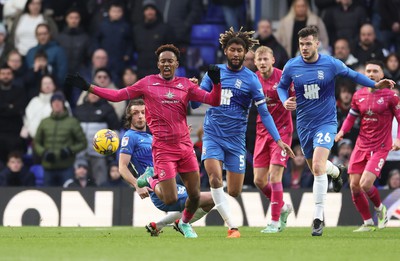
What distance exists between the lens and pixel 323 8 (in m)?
23.0

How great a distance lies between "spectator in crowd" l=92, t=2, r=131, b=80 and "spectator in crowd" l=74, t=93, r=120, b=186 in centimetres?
149

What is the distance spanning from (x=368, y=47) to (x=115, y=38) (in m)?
4.92

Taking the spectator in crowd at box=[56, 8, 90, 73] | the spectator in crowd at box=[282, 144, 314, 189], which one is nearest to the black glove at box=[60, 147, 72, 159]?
the spectator in crowd at box=[56, 8, 90, 73]

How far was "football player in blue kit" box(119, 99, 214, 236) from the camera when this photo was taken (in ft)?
49.5

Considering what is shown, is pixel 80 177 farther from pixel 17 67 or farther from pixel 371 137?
pixel 371 137

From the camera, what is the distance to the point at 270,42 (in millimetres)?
21828

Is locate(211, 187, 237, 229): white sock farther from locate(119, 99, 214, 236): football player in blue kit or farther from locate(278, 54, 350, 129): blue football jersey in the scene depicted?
locate(278, 54, 350, 129): blue football jersey

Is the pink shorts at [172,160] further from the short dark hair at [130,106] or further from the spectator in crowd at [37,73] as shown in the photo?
the spectator in crowd at [37,73]

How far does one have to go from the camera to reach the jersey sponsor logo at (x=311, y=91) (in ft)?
50.7

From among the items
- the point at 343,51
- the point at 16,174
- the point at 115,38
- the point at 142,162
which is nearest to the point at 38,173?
the point at 16,174

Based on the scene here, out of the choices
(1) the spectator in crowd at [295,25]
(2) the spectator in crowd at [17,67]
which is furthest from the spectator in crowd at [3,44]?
(1) the spectator in crowd at [295,25]

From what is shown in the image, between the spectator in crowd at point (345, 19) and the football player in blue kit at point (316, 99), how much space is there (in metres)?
6.80

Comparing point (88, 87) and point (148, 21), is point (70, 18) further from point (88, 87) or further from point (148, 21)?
point (88, 87)

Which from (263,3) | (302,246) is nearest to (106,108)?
(263,3)
